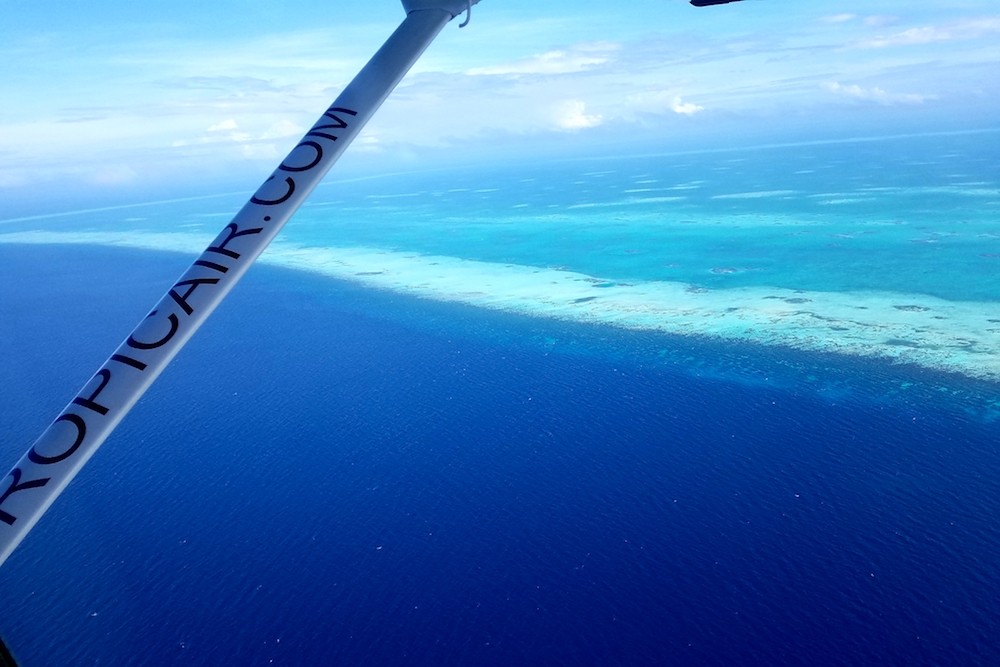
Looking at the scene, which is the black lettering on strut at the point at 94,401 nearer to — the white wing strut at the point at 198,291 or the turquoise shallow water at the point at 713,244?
the white wing strut at the point at 198,291

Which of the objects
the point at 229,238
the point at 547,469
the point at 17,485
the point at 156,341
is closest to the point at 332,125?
the point at 229,238

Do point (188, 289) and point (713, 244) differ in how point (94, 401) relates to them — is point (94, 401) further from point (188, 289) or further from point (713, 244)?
point (713, 244)

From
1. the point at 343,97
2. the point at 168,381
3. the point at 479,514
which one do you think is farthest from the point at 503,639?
the point at 168,381

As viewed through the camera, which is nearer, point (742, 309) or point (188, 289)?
point (188, 289)

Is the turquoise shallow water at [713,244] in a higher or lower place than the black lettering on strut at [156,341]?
lower

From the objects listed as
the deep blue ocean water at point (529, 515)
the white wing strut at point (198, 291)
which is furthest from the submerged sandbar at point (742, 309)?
the white wing strut at point (198, 291)

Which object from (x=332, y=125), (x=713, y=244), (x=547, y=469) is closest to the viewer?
(x=332, y=125)

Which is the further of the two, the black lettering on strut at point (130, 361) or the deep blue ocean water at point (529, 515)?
the deep blue ocean water at point (529, 515)
